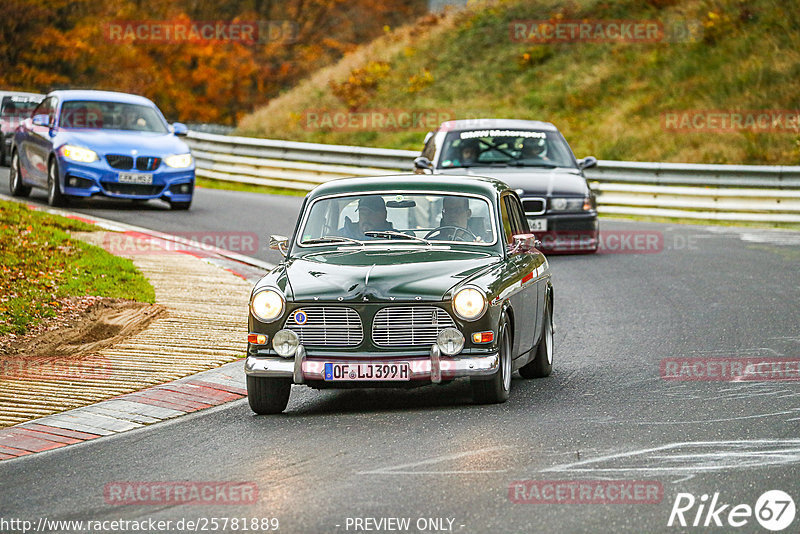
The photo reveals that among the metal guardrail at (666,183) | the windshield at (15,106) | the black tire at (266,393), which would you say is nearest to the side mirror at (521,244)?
the black tire at (266,393)

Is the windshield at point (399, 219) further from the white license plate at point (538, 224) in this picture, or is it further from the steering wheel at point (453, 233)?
the white license plate at point (538, 224)

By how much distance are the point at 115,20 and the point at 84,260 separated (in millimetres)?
37441

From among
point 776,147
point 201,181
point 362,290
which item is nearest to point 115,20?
point 201,181

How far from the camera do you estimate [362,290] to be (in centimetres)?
848

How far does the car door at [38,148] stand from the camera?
70.3 feet

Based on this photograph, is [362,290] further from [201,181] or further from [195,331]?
[201,181]

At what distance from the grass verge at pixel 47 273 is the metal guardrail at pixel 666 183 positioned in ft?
38.3

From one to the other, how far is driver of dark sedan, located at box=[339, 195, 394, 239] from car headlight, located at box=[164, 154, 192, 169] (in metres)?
11.9

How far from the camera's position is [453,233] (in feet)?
31.6

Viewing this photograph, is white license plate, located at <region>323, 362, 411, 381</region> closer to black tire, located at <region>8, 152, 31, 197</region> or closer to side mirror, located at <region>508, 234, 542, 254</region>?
side mirror, located at <region>508, 234, 542, 254</region>

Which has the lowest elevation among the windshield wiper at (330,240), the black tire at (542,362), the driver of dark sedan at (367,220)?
the black tire at (542,362)

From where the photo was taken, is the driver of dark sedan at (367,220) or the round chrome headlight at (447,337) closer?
the round chrome headlight at (447,337)

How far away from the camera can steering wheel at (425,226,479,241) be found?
962cm

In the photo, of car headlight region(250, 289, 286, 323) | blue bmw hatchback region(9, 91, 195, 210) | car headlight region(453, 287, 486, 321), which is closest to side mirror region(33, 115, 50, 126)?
blue bmw hatchback region(9, 91, 195, 210)
